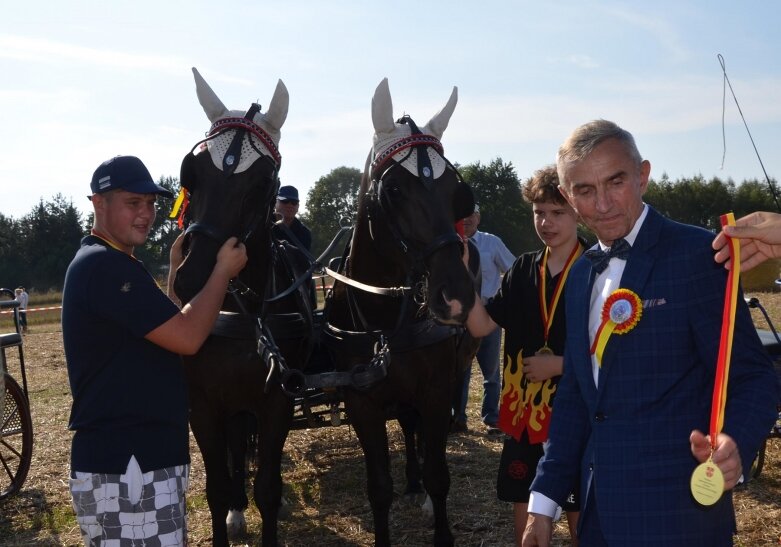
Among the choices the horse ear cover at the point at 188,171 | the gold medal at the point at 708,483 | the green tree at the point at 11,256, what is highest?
the green tree at the point at 11,256

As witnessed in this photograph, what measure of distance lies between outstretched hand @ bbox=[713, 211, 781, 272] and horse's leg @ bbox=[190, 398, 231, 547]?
9.78ft

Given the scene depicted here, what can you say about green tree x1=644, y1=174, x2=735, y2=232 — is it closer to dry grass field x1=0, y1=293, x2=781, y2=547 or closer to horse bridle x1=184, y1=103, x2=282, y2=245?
dry grass field x1=0, y1=293, x2=781, y2=547

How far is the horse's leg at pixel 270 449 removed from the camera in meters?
3.97

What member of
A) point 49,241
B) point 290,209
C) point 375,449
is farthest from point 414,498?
point 49,241

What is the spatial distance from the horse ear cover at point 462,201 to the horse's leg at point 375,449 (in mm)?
1157

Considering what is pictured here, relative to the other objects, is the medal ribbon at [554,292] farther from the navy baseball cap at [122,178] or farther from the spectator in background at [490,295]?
the spectator in background at [490,295]

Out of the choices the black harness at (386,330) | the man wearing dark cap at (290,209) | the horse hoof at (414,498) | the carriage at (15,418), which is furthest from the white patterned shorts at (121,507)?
the man wearing dark cap at (290,209)

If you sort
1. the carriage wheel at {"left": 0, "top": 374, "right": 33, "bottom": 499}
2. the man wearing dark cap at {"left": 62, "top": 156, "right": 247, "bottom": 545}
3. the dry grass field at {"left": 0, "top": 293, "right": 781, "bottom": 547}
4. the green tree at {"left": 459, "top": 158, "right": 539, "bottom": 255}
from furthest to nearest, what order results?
1. the green tree at {"left": 459, "top": 158, "right": 539, "bottom": 255}
2. the carriage wheel at {"left": 0, "top": 374, "right": 33, "bottom": 499}
3. the dry grass field at {"left": 0, "top": 293, "right": 781, "bottom": 547}
4. the man wearing dark cap at {"left": 62, "top": 156, "right": 247, "bottom": 545}

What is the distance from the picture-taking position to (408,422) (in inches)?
218

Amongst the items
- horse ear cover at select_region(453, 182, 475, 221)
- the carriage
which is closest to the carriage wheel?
the carriage

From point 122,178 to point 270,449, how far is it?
1879 mm

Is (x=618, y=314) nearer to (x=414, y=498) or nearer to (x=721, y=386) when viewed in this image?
(x=721, y=386)

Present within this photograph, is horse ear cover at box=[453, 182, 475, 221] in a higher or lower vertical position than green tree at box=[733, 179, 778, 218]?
lower

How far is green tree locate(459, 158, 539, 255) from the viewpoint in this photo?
1874 inches
